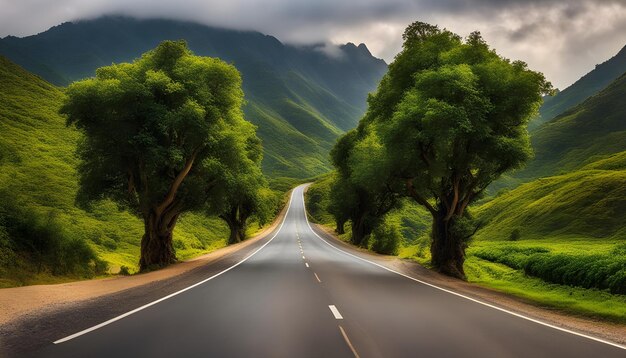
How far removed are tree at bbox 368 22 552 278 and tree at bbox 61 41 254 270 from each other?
943 centimetres

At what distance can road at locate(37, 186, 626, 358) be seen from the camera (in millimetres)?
6938

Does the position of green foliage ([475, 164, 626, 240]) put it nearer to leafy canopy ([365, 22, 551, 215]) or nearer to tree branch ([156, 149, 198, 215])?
leafy canopy ([365, 22, 551, 215])

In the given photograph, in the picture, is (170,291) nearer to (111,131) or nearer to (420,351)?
(420,351)

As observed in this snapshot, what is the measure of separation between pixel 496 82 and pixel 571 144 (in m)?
191

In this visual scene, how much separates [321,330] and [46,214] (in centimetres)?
2840

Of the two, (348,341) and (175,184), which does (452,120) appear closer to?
(348,341)

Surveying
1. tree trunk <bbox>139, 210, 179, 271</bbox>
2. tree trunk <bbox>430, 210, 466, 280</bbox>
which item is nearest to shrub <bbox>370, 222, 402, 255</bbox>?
tree trunk <bbox>430, 210, 466, 280</bbox>

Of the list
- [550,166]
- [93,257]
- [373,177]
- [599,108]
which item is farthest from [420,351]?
[599,108]

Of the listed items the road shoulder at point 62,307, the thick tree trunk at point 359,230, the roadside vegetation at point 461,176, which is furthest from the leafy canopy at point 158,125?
the thick tree trunk at point 359,230

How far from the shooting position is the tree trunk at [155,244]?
26172mm

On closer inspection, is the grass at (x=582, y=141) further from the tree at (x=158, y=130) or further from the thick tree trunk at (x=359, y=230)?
the tree at (x=158, y=130)

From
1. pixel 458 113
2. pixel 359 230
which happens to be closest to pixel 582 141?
pixel 359 230

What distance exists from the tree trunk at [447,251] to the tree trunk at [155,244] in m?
15.9

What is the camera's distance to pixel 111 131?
22.8m
